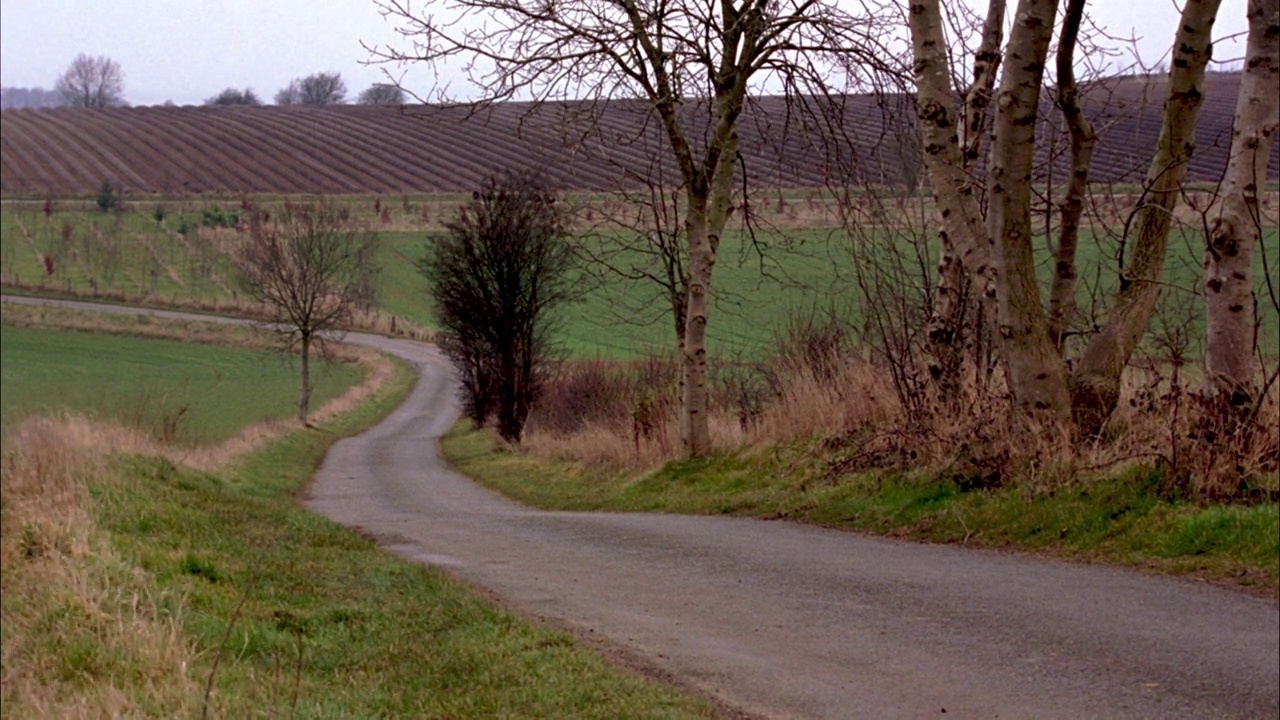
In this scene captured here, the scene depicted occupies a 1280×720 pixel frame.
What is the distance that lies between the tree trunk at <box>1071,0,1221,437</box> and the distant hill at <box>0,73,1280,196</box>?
0.53m

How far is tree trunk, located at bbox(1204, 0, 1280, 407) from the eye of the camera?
371 inches

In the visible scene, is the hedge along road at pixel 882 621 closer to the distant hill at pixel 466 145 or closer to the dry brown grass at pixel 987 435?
the dry brown grass at pixel 987 435

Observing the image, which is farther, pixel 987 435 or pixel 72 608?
pixel 987 435

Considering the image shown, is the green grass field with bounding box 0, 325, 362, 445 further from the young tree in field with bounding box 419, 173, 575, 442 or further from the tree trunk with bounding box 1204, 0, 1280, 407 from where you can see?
the tree trunk with bounding box 1204, 0, 1280, 407

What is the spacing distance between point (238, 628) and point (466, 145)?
15977mm

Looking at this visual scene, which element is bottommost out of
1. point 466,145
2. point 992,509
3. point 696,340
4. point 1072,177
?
point 992,509

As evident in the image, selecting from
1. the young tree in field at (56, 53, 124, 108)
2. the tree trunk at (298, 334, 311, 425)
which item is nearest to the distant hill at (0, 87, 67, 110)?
the young tree in field at (56, 53, 124, 108)

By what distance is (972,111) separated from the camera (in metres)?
14.5

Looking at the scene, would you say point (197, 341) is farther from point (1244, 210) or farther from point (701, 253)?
point (1244, 210)

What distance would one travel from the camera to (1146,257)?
36.0ft

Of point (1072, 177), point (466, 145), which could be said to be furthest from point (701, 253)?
point (466, 145)

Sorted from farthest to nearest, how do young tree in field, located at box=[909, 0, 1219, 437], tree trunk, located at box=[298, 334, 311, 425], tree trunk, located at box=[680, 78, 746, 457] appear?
tree trunk, located at box=[298, 334, 311, 425] < tree trunk, located at box=[680, 78, 746, 457] < young tree in field, located at box=[909, 0, 1219, 437]

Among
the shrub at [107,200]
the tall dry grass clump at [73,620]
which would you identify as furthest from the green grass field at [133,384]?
the shrub at [107,200]

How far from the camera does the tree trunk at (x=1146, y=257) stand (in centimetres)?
1048
